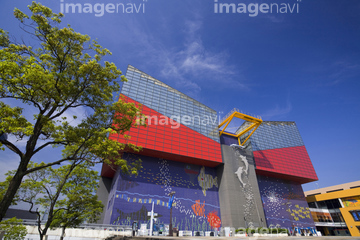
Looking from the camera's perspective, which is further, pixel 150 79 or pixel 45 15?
pixel 150 79

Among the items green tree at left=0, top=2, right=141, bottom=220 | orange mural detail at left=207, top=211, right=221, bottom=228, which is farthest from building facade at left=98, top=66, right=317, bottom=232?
green tree at left=0, top=2, right=141, bottom=220

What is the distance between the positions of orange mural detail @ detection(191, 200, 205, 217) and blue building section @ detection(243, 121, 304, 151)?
19743mm

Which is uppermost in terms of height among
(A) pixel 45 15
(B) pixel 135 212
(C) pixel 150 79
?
(C) pixel 150 79

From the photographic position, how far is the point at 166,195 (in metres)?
32.6

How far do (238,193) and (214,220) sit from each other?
272 inches

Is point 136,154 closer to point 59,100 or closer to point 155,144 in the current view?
point 155,144

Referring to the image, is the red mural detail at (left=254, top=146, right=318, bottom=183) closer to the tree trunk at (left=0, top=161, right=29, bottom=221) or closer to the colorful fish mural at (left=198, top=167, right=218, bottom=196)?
the colorful fish mural at (left=198, top=167, right=218, bottom=196)

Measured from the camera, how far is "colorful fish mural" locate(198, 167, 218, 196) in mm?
36872

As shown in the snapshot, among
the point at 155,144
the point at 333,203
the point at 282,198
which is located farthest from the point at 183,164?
the point at 333,203

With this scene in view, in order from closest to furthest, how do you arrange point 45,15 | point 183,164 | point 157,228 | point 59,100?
point 45,15, point 59,100, point 157,228, point 183,164

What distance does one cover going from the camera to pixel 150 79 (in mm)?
39594

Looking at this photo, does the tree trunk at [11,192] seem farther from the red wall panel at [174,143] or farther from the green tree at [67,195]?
the red wall panel at [174,143]

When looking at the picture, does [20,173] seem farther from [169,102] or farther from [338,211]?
[338,211]

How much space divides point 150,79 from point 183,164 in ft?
63.2
